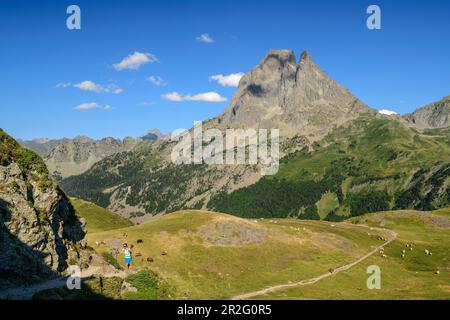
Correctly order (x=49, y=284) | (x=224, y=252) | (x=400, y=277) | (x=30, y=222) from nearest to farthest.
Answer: (x=49, y=284)
(x=30, y=222)
(x=224, y=252)
(x=400, y=277)

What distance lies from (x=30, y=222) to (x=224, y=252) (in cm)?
5324

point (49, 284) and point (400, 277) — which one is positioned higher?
point (49, 284)

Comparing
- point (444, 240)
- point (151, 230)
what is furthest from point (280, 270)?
point (444, 240)

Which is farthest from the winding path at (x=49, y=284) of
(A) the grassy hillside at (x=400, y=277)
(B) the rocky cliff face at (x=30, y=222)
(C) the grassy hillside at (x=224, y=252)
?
(A) the grassy hillside at (x=400, y=277)

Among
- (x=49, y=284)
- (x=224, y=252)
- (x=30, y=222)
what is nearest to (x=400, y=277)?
(x=224, y=252)

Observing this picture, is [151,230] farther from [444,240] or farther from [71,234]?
[444,240]

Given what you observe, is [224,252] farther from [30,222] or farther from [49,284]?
[30,222]

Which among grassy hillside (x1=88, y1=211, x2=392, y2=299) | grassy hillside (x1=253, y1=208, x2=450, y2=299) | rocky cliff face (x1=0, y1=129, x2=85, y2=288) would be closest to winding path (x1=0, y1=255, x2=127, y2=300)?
rocky cliff face (x1=0, y1=129, x2=85, y2=288)

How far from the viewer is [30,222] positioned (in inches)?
2095

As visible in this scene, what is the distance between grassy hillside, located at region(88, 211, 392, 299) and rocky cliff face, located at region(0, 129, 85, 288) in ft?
63.7

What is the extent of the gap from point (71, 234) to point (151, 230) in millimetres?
39002

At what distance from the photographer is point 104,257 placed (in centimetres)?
7031

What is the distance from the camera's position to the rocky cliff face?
4878 cm
